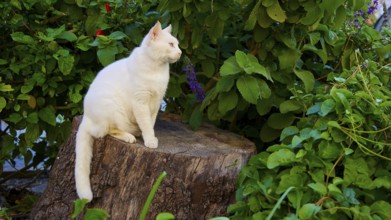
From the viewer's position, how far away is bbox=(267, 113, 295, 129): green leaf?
334 centimetres

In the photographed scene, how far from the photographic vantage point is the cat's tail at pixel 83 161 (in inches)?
119

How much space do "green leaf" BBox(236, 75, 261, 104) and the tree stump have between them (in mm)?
275

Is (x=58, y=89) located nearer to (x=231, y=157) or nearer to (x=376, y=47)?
(x=231, y=157)

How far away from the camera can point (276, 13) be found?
3.02m

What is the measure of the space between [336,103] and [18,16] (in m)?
2.15

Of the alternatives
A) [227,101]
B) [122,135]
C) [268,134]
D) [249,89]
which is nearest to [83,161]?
[122,135]

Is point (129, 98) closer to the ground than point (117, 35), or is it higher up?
closer to the ground

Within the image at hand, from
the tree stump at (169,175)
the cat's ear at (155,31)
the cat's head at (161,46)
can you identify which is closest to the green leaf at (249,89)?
the tree stump at (169,175)

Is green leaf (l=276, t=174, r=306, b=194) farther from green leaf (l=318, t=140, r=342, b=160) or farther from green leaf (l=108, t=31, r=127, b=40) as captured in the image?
green leaf (l=108, t=31, r=127, b=40)

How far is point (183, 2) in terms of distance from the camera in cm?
318

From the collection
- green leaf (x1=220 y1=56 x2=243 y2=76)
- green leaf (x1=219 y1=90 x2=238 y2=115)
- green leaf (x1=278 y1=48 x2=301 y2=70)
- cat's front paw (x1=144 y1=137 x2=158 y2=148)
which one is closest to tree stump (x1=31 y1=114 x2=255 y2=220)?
cat's front paw (x1=144 y1=137 x2=158 y2=148)

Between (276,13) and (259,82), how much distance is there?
1.20 feet

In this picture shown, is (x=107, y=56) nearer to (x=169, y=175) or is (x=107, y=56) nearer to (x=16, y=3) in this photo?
(x=16, y=3)

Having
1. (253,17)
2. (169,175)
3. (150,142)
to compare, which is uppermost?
(253,17)
